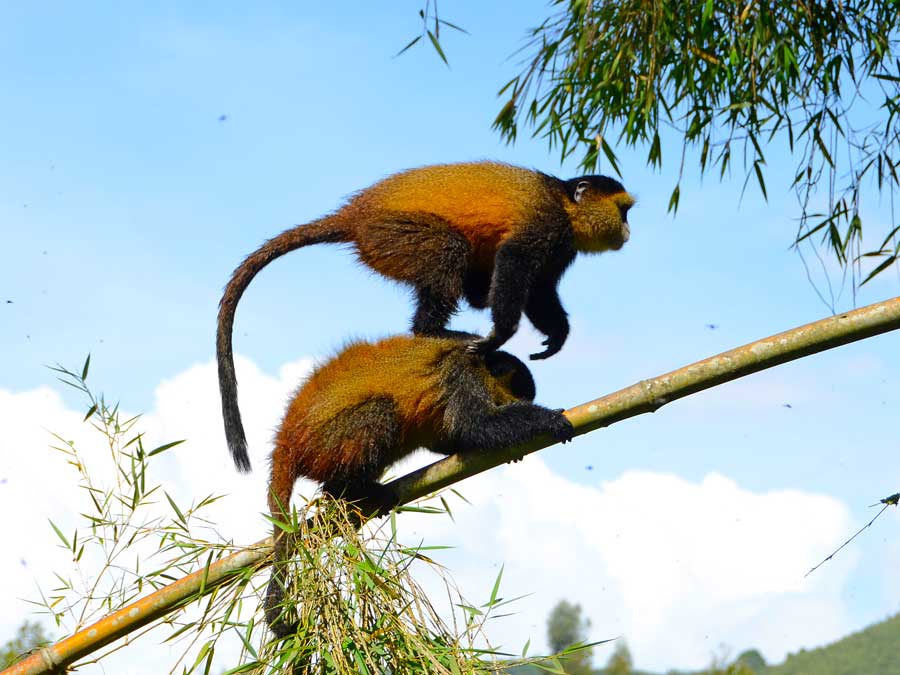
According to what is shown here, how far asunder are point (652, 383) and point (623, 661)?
14.6 m

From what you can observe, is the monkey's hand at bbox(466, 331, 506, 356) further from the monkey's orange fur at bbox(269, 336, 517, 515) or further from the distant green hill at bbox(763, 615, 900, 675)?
the distant green hill at bbox(763, 615, 900, 675)

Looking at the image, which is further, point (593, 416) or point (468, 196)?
point (468, 196)

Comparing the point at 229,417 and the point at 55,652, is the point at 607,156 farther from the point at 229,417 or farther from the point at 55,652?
the point at 55,652

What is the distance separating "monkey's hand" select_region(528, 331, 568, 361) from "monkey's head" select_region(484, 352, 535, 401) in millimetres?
911

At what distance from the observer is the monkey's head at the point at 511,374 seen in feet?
15.5

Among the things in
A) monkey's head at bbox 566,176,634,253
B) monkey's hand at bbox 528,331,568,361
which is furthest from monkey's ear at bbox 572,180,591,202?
monkey's hand at bbox 528,331,568,361

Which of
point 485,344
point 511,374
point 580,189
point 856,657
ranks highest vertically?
point 580,189

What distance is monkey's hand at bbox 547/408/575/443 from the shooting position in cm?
395

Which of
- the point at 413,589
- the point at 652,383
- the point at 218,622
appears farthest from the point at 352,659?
the point at 652,383

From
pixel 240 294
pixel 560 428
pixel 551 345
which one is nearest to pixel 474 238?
pixel 551 345

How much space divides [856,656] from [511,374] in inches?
1173

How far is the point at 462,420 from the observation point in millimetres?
4262

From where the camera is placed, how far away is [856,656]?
30250 millimetres

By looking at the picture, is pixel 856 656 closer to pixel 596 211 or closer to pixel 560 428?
pixel 596 211
